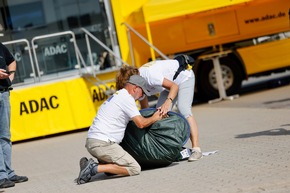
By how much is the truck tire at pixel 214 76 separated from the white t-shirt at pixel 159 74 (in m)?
7.66

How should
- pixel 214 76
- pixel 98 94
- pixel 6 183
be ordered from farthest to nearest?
1. pixel 214 76
2. pixel 98 94
3. pixel 6 183

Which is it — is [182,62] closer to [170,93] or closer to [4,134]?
[170,93]

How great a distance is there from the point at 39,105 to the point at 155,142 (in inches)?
273

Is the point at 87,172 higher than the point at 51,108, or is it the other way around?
the point at 51,108

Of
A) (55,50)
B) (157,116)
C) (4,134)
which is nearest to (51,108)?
(55,50)

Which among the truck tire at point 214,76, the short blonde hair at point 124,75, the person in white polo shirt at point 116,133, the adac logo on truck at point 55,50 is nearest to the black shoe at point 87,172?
the person in white polo shirt at point 116,133

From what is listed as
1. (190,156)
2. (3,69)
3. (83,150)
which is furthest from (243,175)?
(83,150)

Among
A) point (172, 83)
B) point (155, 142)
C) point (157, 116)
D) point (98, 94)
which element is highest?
point (172, 83)

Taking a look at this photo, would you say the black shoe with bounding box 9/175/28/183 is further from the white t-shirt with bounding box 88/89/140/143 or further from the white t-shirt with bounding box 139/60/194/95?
the white t-shirt with bounding box 139/60/194/95

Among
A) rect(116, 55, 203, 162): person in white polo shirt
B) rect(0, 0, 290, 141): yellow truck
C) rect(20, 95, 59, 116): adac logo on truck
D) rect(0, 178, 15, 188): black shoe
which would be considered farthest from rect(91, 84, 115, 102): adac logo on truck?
rect(0, 178, 15, 188): black shoe

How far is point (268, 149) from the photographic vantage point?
8.49 meters

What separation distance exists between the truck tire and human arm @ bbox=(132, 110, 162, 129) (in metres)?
8.49

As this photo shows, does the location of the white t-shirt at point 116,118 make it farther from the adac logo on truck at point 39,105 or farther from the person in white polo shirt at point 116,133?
the adac logo on truck at point 39,105

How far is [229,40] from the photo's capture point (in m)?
16.7
